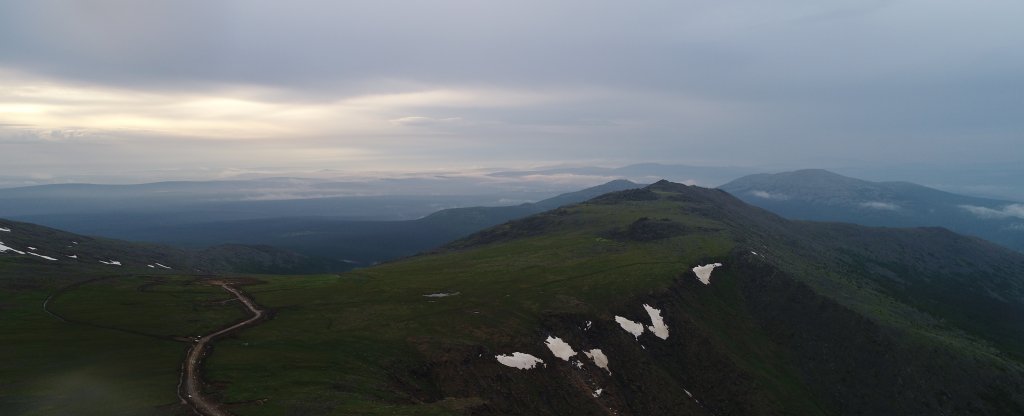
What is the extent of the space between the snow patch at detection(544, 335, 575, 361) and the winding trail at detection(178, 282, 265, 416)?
141ft

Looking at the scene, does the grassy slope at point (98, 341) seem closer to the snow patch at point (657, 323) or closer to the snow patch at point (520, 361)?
the snow patch at point (520, 361)

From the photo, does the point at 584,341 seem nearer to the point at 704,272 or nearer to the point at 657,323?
the point at 657,323

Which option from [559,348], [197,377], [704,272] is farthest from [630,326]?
[197,377]

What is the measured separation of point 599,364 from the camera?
82.2 meters

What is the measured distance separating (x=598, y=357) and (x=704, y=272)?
5997 centimetres

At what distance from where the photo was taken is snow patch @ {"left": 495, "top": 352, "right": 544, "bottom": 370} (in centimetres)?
7150

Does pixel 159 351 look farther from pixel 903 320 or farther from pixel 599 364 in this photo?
pixel 903 320

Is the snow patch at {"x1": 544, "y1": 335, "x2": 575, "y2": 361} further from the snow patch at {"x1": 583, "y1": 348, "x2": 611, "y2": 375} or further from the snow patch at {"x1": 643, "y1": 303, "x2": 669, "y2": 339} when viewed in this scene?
the snow patch at {"x1": 643, "y1": 303, "x2": 669, "y2": 339}

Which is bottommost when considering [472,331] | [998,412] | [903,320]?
[998,412]

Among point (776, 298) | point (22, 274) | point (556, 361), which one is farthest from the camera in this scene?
point (776, 298)

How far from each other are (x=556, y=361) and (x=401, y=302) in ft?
101

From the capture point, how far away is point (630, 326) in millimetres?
96562

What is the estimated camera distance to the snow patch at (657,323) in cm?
9834

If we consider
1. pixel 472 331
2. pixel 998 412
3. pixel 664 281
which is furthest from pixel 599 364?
pixel 998 412
